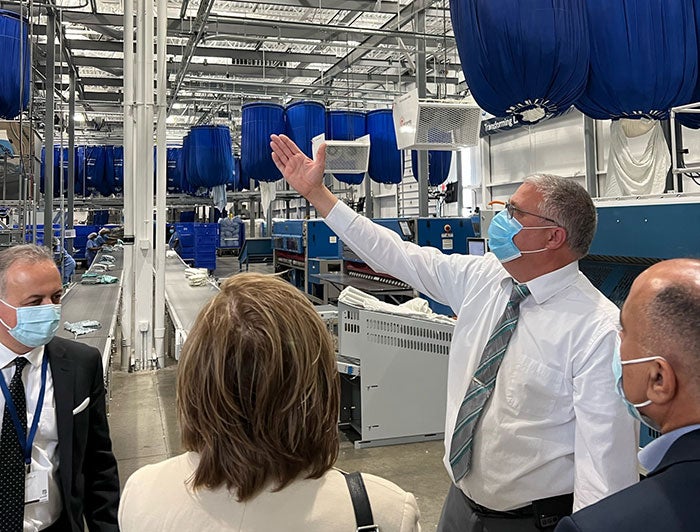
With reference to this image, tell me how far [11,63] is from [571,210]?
387cm

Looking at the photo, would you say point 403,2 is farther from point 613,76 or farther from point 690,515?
point 690,515

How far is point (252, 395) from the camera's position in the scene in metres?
0.77

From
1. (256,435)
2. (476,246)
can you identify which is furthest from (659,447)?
(476,246)

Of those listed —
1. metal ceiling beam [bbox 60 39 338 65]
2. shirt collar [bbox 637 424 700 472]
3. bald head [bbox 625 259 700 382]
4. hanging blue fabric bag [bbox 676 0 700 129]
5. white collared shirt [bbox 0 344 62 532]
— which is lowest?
white collared shirt [bbox 0 344 62 532]

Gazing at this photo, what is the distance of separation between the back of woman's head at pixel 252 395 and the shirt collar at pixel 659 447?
1.57 ft

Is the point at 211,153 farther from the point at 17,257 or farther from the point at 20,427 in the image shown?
the point at 20,427

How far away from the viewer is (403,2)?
7.77 m

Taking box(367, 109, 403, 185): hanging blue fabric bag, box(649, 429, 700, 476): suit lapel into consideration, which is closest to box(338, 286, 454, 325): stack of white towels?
box(649, 429, 700, 476): suit lapel

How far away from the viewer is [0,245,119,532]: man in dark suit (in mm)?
1412

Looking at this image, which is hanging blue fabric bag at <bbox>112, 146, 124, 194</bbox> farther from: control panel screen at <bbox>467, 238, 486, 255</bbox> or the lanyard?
the lanyard

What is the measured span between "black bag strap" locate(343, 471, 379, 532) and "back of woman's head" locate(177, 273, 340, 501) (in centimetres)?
5

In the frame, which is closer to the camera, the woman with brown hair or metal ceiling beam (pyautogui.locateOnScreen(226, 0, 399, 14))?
the woman with brown hair

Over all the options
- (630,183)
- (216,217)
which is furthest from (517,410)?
(216,217)

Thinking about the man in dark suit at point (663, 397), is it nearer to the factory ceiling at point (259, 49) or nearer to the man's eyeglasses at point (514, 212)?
the man's eyeglasses at point (514, 212)
